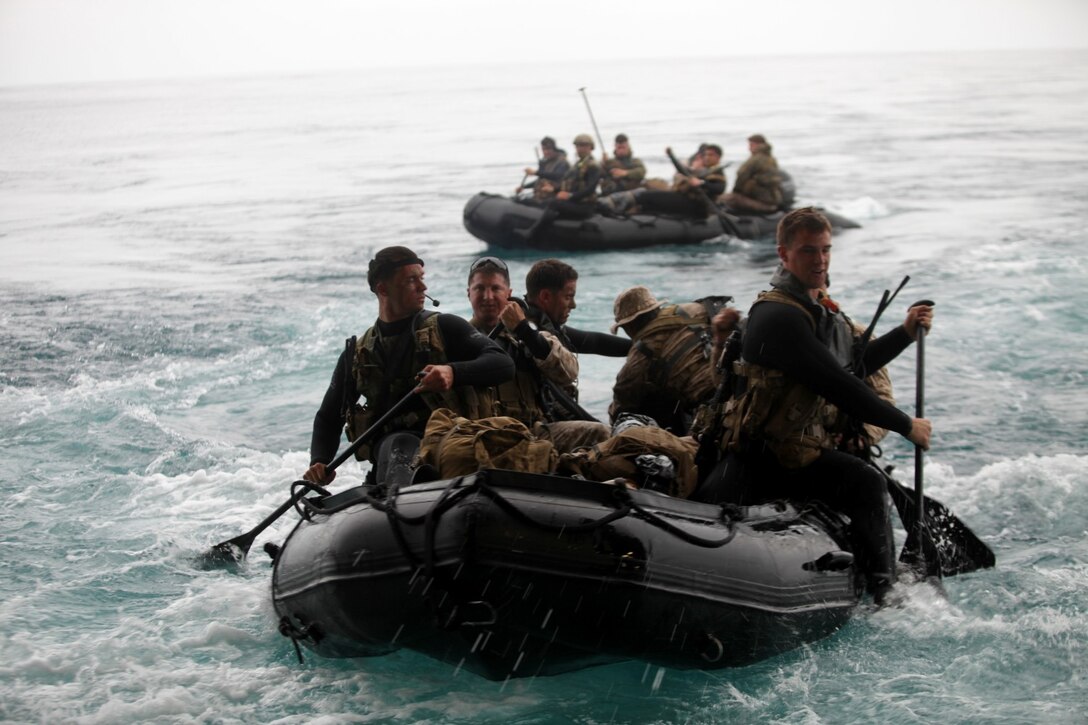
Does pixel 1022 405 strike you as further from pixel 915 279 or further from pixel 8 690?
pixel 8 690

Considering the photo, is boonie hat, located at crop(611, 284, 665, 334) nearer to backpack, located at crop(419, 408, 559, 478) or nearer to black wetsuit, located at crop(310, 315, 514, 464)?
black wetsuit, located at crop(310, 315, 514, 464)

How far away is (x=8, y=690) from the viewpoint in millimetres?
5176

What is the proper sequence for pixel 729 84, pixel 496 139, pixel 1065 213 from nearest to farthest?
pixel 1065 213
pixel 496 139
pixel 729 84

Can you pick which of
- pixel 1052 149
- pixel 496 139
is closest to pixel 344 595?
pixel 1052 149

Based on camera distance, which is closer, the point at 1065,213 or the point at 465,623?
the point at 465,623

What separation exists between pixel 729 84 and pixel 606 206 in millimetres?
76995

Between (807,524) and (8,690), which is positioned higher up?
(807,524)

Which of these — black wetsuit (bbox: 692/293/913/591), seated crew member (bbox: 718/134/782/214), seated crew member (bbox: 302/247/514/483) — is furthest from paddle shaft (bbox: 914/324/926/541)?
seated crew member (bbox: 718/134/782/214)

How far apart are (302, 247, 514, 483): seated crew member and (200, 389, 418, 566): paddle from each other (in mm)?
66

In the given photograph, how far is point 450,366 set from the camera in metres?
5.08

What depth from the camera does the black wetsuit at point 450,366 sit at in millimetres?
5203

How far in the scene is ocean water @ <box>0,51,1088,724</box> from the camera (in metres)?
5.10

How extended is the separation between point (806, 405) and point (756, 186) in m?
13.5

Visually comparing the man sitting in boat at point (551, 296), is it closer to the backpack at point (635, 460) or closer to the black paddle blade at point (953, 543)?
the backpack at point (635, 460)
